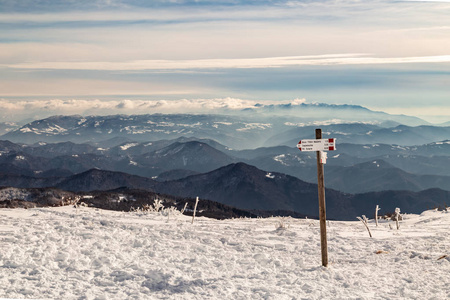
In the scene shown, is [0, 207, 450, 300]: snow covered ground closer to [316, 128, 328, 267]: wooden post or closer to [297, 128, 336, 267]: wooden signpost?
[316, 128, 328, 267]: wooden post

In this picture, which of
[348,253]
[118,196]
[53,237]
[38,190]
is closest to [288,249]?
[348,253]

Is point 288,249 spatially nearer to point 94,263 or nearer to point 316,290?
→ point 316,290

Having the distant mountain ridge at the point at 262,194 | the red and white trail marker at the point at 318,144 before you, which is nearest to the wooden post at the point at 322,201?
the red and white trail marker at the point at 318,144

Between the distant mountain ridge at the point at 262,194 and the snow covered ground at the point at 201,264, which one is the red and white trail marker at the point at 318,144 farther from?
the distant mountain ridge at the point at 262,194

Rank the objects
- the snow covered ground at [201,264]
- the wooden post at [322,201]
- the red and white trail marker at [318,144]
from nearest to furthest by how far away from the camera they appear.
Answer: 1. the snow covered ground at [201,264]
2. the red and white trail marker at [318,144]
3. the wooden post at [322,201]

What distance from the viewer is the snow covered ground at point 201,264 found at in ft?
35.3

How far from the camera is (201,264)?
12.9 metres

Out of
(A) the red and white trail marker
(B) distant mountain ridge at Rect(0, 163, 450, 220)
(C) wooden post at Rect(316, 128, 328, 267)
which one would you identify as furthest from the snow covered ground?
(B) distant mountain ridge at Rect(0, 163, 450, 220)

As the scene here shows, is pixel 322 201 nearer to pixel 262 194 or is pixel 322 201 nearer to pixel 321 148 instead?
pixel 321 148

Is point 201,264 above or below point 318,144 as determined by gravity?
below

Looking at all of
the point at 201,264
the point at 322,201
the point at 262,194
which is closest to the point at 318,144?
the point at 322,201

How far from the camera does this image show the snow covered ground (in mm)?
10750

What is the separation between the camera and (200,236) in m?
16.6

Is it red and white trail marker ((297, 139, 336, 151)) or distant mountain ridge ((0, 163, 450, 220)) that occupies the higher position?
red and white trail marker ((297, 139, 336, 151))
